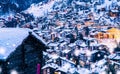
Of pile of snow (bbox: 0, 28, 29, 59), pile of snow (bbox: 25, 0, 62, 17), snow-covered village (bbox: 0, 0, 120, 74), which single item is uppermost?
pile of snow (bbox: 0, 28, 29, 59)

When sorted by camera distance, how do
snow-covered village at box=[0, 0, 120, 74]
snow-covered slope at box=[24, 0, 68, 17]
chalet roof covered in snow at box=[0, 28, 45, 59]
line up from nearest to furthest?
1. chalet roof covered in snow at box=[0, 28, 45, 59]
2. snow-covered village at box=[0, 0, 120, 74]
3. snow-covered slope at box=[24, 0, 68, 17]

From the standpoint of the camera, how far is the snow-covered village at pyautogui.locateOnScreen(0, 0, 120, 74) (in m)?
14.5

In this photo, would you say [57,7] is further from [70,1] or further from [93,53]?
[93,53]

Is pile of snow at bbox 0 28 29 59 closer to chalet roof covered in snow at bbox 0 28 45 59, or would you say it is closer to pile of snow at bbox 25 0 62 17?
chalet roof covered in snow at bbox 0 28 45 59

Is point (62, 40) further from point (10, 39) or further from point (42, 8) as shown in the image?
point (42, 8)

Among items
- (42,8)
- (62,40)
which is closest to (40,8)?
(42,8)

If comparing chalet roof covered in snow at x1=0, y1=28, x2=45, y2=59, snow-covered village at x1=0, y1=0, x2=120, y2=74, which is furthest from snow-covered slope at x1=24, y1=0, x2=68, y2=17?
chalet roof covered in snow at x1=0, y1=28, x2=45, y2=59

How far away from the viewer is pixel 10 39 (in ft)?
44.5

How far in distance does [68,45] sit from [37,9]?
97.1m

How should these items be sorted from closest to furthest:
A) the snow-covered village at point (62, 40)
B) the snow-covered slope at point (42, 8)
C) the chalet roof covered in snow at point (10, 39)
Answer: the chalet roof covered in snow at point (10, 39) < the snow-covered village at point (62, 40) < the snow-covered slope at point (42, 8)

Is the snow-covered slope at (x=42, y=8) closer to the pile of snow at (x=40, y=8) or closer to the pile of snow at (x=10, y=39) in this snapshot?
the pile of snow at (x=40, y=8)

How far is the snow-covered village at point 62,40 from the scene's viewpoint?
1452 centimetres

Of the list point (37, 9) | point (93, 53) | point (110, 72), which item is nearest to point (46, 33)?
point (93, 53)

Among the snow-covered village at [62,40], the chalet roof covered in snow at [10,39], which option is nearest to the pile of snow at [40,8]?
the snow-covered village at [62,40]
